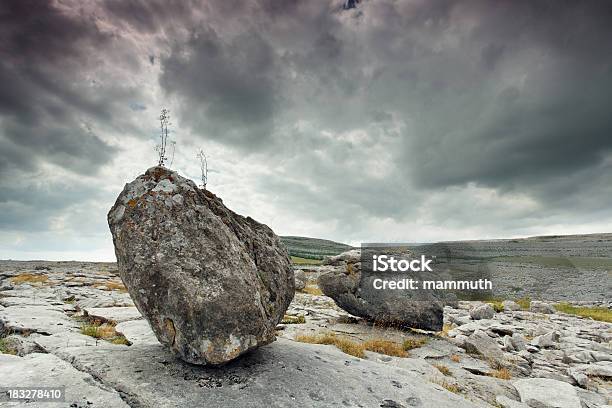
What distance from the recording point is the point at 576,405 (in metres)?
8.25

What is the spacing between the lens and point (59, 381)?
5633 mm

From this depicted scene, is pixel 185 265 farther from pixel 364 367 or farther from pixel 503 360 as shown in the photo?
pixel 503 360

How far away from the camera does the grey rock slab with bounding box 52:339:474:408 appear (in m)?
5.95

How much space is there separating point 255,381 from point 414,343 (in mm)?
9956

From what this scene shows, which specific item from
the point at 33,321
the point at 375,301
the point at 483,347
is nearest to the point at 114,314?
the point at 33,321

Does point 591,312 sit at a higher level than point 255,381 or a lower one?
lower

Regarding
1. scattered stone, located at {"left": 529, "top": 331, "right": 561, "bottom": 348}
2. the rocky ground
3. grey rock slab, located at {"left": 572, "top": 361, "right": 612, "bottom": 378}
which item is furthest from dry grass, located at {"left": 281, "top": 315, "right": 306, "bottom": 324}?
scattered stone, located at {"left": 529, "top": 331, "right": 561, "bottom": 348}

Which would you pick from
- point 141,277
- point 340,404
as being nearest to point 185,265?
point 141,277

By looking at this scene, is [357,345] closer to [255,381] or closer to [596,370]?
[255,381]

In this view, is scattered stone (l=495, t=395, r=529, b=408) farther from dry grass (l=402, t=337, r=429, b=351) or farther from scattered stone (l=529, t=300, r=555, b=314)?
scattered stone (l=529, t=300, r=555, b=314)

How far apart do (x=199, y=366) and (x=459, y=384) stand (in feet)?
26.2

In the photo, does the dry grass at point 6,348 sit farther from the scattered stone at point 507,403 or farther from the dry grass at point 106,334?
the scattered stone at point 507,403

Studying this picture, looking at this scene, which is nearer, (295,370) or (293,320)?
(295,370)

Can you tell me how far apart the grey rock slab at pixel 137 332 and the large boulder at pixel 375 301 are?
933 centimetres
